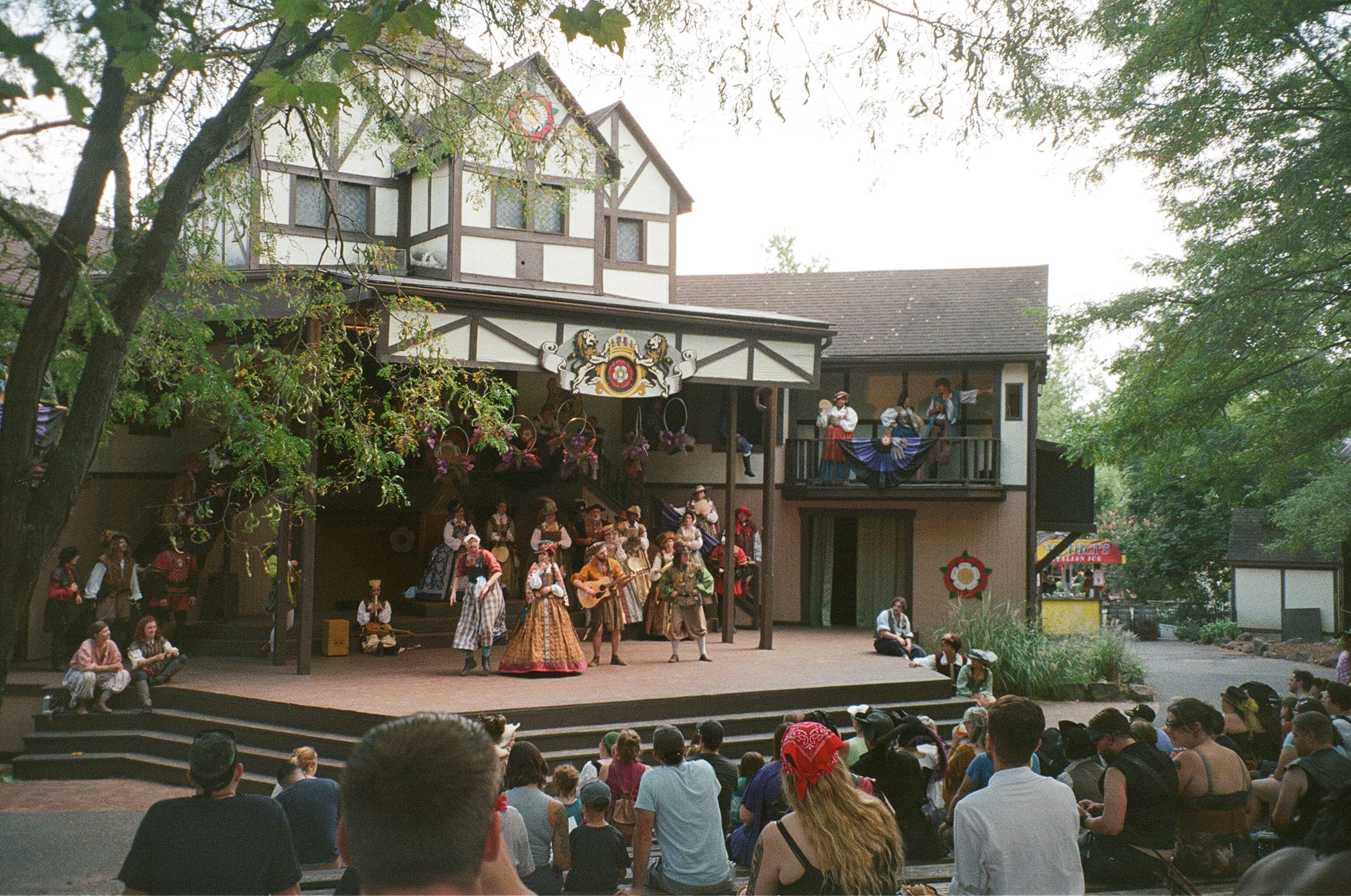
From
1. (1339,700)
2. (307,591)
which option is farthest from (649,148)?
(1339,700)

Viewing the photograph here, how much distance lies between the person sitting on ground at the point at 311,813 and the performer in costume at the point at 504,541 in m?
8.39

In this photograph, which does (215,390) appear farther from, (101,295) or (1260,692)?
(1260,692)

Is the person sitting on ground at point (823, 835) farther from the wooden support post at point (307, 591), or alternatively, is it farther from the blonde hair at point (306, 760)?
the wooden support post at point (307, 591)

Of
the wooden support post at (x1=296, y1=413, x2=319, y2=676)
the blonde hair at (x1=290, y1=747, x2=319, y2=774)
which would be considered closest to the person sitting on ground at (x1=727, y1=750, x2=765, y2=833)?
the blonde hair at (x1=290, y1=747, x2=319, y2=774)


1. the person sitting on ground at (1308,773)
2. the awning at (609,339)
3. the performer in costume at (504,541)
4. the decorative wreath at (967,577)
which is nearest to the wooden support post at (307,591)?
the awning at (609,339)

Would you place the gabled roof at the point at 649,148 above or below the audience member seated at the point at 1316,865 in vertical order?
above

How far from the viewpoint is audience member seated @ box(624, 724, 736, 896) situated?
19.7 ft

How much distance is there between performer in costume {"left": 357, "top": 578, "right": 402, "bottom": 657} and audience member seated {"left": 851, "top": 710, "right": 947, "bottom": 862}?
9.57m

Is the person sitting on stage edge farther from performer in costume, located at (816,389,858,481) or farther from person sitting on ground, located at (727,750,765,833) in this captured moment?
person sitting on ground, located at (727,750,765,833)

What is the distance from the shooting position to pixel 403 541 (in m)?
18.6

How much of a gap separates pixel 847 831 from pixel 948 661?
11.9 meters

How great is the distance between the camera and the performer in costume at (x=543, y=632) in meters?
12.7

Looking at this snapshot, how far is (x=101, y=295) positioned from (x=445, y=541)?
34.9 feet

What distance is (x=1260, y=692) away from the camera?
8.28 m
